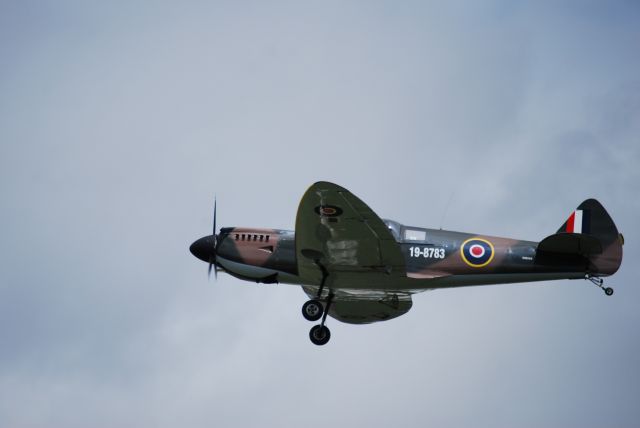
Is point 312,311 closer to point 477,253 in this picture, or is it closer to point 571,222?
point 477,253

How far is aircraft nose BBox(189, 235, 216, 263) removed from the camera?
21141 millimetres

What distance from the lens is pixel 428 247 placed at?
19.9m

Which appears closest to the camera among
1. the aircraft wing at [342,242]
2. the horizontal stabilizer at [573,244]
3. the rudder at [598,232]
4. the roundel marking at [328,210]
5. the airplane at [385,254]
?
the aircraft wing at [342,242]

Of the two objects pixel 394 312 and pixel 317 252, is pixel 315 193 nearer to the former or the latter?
pixel 317 252

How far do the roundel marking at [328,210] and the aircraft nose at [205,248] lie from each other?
11.3ft

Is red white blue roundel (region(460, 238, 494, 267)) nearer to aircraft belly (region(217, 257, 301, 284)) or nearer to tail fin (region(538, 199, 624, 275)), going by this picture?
tail fin (region(538, 199, 624, 275))

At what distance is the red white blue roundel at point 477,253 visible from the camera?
19703 millimetres

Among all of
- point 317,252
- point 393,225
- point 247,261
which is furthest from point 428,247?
point 247,261

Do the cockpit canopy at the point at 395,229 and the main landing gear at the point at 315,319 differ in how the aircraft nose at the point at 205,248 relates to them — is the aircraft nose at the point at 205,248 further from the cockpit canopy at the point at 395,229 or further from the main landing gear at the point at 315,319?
the cockpit canopy at the point at 395,229

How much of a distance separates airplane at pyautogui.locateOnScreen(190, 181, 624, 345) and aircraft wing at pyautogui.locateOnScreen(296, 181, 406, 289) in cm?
2

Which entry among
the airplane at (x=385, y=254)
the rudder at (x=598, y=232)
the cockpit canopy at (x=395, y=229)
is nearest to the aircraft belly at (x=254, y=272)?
the airplane at (x=385, y=254)

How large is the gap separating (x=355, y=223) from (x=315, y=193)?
1.15 m

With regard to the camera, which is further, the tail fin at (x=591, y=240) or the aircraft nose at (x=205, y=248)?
the aircraft nose at (x=205, y=248)

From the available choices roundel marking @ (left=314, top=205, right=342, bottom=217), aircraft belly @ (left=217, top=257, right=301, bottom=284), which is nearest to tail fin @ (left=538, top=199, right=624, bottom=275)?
roundel marking @ (left=314, top=205, right=342, bottom=217)
